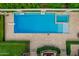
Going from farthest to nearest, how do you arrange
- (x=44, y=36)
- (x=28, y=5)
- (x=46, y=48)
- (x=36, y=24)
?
(x=36, y=24)
(x=44, y=36)
(x=46, y=48)
(x=28, y=5)

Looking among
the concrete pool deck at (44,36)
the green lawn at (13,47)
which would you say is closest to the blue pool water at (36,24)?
the concrete pool deck at (44,36)

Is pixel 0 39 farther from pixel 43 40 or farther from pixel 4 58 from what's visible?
pixel 4 58

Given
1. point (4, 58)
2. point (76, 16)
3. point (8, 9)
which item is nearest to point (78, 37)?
point (76, 16)

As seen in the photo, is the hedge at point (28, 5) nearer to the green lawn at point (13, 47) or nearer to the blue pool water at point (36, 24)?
the blue pool water at point (36, 24)

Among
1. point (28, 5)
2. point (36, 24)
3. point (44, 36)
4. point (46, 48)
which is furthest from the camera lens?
point (36, 24)

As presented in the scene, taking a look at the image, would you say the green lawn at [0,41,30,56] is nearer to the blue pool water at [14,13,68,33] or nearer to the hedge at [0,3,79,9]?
the blue pool water at [14,13,68,33]

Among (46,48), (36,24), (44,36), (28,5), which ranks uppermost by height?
(28,5)

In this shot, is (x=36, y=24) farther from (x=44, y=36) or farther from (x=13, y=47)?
(x=13, y=47)

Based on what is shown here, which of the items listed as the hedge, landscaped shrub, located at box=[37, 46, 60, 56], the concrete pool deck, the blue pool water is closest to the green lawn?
the concrete pool deck

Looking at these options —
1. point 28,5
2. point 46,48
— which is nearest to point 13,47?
point 46,48
